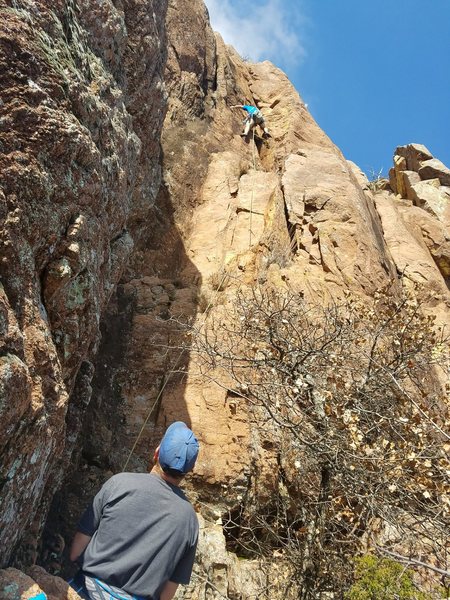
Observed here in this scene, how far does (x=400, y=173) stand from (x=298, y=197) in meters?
7.90

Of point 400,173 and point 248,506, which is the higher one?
point 400,173

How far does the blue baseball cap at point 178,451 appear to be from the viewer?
10.3 feet

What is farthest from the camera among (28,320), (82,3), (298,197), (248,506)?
(298,197)

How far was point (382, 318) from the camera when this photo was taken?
6945mm

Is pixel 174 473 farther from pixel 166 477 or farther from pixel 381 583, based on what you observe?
pixel 381 583

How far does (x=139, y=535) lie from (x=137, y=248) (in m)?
6.51

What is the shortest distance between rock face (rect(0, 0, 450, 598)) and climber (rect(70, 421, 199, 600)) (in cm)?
67

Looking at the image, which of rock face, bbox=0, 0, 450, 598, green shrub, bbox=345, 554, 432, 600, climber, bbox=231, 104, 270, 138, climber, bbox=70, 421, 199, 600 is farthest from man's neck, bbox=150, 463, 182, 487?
climber, bbox=231, 104, 270, 138

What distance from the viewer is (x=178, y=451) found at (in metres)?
3.14

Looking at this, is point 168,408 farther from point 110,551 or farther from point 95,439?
point 110,551

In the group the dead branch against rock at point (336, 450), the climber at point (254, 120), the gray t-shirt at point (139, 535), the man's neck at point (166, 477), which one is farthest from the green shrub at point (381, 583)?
the climber at point (254, 120)

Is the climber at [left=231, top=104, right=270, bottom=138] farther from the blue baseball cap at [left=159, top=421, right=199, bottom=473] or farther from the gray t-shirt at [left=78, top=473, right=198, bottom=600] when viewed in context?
the gray t-shirt at [left=78, top=473, right=198, bottom=600]

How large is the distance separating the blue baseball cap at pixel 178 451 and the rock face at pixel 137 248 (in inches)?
35.1

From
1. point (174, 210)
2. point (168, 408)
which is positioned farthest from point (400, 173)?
point (168, 408)
